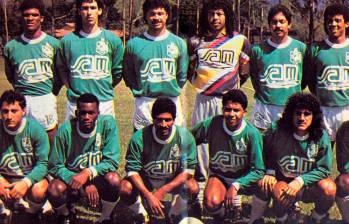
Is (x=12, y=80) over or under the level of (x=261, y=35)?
under

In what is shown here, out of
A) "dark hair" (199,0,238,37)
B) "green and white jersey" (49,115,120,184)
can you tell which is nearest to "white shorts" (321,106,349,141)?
"dark hair" (199,0,238,37)

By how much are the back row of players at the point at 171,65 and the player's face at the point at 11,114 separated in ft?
0.47

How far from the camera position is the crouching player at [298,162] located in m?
3.83

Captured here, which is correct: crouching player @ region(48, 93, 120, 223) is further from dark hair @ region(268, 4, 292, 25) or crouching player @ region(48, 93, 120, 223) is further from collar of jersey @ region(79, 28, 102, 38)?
dark hair @ region(268, 4, 292, 25)

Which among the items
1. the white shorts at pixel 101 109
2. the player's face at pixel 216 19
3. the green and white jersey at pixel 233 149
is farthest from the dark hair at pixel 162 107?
the player's face at pixel 216 19

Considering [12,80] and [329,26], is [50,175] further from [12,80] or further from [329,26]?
[329,26]

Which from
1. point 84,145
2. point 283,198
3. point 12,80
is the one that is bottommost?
point 283,198

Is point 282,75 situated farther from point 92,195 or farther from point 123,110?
point 123,110

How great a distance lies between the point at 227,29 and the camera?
4102 mm

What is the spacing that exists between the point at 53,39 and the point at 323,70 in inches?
68.0

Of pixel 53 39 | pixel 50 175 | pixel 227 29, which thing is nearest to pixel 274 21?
pixel 227 29

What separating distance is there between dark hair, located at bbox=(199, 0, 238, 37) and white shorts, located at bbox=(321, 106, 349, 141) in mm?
794

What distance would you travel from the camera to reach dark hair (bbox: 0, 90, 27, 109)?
384 cm

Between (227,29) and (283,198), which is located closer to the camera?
(283,198)
